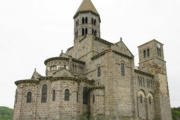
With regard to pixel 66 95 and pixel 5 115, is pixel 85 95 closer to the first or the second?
pixel 66 95

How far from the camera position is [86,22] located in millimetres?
43344

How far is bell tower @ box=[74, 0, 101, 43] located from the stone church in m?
0.21

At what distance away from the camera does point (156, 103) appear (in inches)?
1726

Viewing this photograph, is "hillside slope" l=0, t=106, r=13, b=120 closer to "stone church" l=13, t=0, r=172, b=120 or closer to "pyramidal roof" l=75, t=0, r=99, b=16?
"stone church" l=13, t=0, r=172, b=120

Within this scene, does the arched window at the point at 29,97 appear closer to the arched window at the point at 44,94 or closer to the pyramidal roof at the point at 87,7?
the arched window at the point at 44,94

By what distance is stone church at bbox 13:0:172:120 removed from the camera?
3153cm

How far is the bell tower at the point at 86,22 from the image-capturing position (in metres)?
42.8

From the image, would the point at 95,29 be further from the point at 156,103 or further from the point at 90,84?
the point at 156,103

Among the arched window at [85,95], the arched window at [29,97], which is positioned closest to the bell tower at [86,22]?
the arched window at [85,95]

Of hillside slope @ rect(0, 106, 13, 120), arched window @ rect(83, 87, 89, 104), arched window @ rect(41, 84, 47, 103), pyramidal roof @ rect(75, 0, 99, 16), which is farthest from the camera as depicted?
hillside slope @ rect(0, 106, 13, 120)

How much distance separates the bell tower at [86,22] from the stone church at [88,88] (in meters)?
0.21

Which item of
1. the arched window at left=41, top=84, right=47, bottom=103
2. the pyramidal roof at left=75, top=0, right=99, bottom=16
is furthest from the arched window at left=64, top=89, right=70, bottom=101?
the pyramidal roof at left=75, top=0, right=99, bottom=16

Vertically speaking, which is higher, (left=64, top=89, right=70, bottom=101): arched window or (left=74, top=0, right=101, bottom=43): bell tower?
(left=74, top=0, right=101, bottom=43): bell tower

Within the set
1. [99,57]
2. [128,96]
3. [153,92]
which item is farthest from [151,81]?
[99,57]
